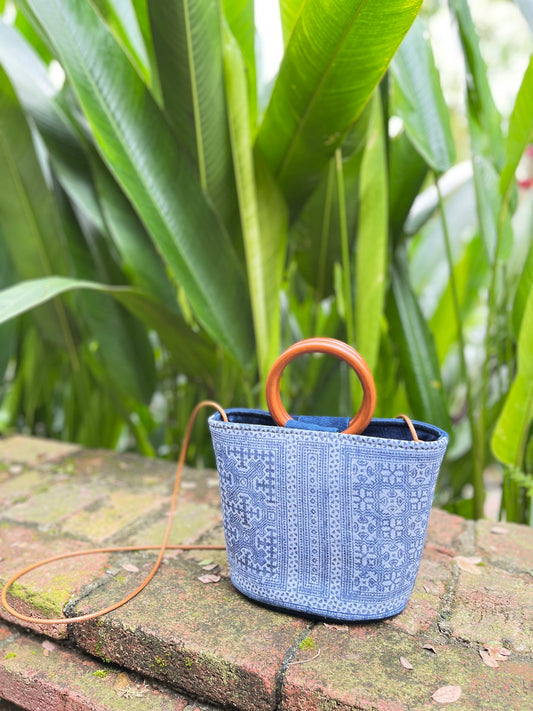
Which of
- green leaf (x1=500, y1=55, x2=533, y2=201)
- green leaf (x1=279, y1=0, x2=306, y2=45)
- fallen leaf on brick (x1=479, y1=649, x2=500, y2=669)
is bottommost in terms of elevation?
fallen leaf on brick (x1=479, y1=649, x2=500, y2=669)

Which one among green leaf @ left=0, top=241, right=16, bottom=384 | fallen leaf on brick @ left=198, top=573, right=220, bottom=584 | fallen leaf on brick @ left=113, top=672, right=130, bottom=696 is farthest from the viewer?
green leaf @ left=0, top=241, right=16, bottom=384

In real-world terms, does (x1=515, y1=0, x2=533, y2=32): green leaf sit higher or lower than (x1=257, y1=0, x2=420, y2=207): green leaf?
higher

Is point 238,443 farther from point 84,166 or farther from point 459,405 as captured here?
point 459,405

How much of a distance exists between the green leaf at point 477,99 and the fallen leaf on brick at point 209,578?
2.77ft

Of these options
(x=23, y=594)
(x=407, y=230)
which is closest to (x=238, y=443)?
(x=23, y=594)

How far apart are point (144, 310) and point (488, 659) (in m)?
0.78

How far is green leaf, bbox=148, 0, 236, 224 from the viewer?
900 millimetres

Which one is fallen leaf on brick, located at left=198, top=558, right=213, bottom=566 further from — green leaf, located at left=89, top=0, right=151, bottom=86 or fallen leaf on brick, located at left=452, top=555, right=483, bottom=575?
green leaf, located at left=89, top=0, right=151, bottom=86

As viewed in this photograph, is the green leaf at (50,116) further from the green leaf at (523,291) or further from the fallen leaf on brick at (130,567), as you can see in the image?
the green leaf at (523,291)

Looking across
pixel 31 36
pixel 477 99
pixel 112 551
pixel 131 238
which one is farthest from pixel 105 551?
pixel 31 36

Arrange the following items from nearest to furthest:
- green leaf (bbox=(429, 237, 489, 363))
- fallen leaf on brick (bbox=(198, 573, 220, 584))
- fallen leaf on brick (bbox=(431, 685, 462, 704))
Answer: fallen leaf on brick (bbox=(431, 685, 462, 704)), fallen leaf on brick (bbox=(198, 573, 220, 584)), green leaf (bbox=(429, 237, 489, 363))

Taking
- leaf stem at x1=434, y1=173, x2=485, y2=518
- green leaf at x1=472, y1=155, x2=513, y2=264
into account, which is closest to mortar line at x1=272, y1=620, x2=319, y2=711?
leaf stem at x1=434, y1=173, x2=485, y2=518

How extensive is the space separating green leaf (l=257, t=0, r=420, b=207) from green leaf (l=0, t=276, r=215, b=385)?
0.35 m

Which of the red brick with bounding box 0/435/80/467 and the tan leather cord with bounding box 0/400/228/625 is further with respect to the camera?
the red brick with bounding box 0/435/80/467
